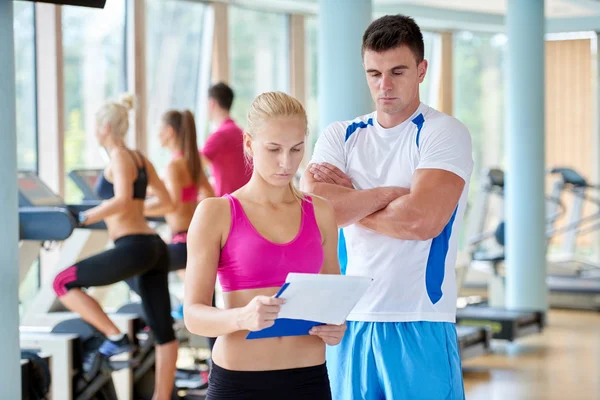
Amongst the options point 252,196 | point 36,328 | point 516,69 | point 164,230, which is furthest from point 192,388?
point 516,69

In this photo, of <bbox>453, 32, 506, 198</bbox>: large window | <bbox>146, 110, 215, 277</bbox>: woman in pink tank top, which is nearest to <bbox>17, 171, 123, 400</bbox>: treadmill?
<bbox>146, 110, 215, 277</bbox>: woman in pink tank top

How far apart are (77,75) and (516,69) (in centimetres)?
367

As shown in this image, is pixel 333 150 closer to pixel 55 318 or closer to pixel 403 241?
pixel 403 241

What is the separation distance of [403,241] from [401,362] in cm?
30

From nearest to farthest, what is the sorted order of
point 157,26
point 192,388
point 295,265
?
point 295,265, point 192,388, point 157,26

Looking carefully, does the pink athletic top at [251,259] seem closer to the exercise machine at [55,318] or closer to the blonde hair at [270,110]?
the blonde hair at [270,110]

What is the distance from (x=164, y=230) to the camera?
25.6 feet

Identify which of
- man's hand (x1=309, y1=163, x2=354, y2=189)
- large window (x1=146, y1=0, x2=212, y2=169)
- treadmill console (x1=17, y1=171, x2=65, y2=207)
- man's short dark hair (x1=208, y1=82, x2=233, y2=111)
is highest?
large window (x1=146, y1=0, x2=212, y2=169)

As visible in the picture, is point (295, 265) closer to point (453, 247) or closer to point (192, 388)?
point (453, 247)

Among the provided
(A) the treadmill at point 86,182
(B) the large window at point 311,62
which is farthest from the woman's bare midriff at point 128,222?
(B) the large window at point 311,62

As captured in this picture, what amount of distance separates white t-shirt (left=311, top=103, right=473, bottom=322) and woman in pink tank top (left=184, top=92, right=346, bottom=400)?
1.07ft

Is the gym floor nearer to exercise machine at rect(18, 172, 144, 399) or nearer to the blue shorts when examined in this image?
exercise machine at rect(18, 172, 144, 399)

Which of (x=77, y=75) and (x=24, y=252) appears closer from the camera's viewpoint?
(x=24, y=252)

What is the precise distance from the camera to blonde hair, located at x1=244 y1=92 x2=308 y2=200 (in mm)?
1854
